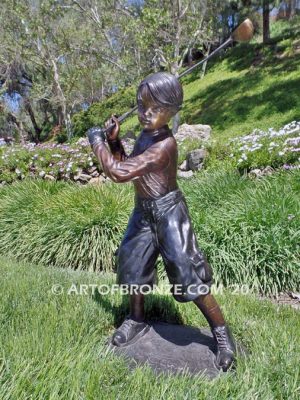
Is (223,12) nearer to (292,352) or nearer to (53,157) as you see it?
(53,157)

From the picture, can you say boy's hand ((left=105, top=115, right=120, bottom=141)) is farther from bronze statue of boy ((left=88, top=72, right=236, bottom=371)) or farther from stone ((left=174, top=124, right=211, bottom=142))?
stone ((left=174, top=124, right=211, bottom=142))

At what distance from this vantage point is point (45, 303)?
2930 millimetres

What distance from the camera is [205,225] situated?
4438 mm

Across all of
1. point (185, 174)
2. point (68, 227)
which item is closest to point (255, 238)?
point (68, 227)

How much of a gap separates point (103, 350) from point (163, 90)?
1.53 m

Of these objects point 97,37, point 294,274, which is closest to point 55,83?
point 97,37

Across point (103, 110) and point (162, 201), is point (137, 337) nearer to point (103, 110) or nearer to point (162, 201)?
point (162, 201)

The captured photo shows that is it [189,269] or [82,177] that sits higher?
[189,269]

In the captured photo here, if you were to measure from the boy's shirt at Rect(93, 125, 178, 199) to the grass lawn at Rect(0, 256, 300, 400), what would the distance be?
3.13ft

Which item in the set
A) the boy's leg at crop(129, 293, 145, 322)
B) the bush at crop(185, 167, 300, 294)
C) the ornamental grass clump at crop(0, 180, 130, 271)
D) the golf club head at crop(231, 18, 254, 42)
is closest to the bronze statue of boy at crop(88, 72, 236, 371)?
the boy's leg at crop(129, 293, 145, 322)

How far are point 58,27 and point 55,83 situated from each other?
2544 mm

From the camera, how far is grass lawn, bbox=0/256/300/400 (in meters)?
1.89

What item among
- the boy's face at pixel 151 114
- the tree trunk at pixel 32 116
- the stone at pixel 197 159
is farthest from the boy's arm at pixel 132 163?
the tree trunk at pixel 32 116

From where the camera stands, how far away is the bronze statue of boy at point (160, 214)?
7.22ft
